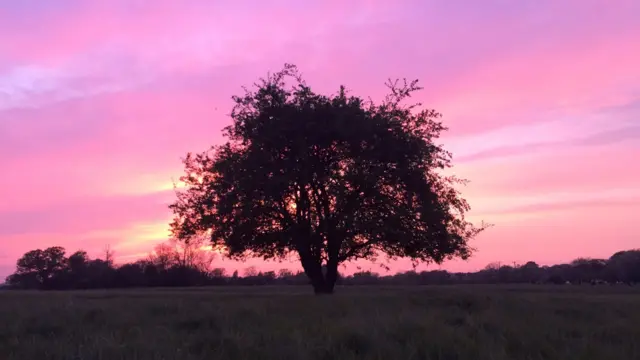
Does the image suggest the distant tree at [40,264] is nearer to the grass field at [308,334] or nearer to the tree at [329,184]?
the tree at [329,184]

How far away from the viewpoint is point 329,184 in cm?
2919

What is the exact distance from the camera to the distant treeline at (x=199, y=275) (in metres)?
86.4

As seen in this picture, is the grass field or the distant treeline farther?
the distant treeline

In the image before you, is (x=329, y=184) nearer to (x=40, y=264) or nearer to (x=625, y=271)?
(x=625, y=271)

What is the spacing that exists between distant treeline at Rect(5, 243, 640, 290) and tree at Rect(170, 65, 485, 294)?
46231 millimetres

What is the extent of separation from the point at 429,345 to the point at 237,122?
70.6 ft

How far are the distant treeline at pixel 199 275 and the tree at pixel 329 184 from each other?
46231mm

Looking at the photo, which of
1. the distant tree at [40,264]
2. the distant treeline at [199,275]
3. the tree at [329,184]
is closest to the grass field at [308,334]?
the tree at [329,184]

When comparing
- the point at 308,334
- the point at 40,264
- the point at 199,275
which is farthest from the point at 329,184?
the point at 40,264

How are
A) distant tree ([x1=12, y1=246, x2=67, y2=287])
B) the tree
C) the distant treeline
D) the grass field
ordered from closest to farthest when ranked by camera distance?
the grass field
the tree
the distant treeline
distant tree ([x1=12, y1=246, x2=67, y2=287])

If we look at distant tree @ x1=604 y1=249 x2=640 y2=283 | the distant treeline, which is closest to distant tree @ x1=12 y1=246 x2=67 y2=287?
the distant treeline

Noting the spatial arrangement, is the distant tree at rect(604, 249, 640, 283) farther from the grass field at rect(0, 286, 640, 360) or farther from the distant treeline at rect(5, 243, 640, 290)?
the grass field at rect(0, 286, 640, 360)

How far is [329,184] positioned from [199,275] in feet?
215

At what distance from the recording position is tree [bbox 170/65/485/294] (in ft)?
96.2
